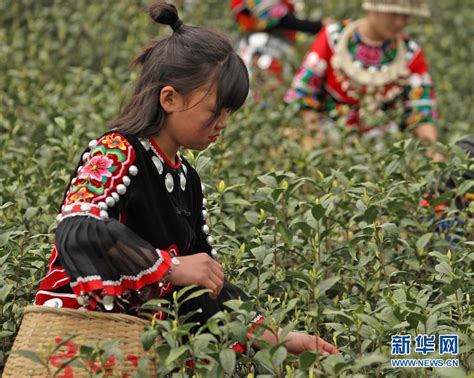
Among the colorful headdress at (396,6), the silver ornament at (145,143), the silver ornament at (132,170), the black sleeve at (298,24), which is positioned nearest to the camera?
the silver ornament at (132,170)

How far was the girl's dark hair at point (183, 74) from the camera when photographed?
2.96 m

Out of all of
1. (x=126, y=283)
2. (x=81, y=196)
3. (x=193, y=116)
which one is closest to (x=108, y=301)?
(x=126, y=283)

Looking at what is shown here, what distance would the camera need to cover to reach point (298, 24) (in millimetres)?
7223

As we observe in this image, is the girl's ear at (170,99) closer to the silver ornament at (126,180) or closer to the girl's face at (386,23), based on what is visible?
the silver ornament at (126,180)

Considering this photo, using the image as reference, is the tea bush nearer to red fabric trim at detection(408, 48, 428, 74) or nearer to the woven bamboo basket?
the woven bamboo basket

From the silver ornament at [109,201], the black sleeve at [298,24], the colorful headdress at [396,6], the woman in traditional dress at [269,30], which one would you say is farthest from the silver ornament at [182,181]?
the black sleeve at [298,24]

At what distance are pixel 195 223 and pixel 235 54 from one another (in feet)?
1.70

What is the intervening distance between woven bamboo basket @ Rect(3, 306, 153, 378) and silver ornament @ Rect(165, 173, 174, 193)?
0.48 metres

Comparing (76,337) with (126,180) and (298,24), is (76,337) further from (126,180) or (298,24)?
(298,24)

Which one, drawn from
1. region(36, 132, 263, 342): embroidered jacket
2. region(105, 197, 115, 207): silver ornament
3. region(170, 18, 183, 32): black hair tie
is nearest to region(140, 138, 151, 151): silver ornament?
region(36, 132, 263, 342): embroidered jacket

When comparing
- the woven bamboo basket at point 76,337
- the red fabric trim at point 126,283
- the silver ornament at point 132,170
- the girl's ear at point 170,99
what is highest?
the girl's ear at point 170,99

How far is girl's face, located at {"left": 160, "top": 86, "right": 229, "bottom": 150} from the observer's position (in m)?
2.94

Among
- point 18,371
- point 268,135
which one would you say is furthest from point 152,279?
point 268,135

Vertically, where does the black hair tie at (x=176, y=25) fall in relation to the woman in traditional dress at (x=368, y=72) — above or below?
above
